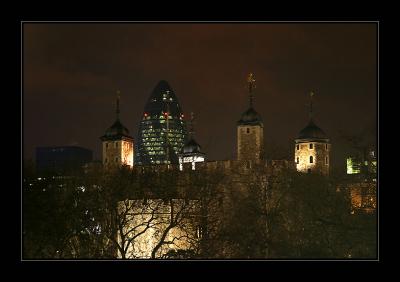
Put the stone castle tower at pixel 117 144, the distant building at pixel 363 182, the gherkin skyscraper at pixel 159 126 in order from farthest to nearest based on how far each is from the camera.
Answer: the gherkin skyscraper at pixel 159 126
the stone castle tower at pixel 117 144
the distant building at pixel 363 182

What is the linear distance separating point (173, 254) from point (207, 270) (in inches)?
454

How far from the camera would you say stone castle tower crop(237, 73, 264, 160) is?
170 ft

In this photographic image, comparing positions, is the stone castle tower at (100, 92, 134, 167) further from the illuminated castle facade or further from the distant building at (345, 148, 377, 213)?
the distant building at (345, 148, 377, 213)

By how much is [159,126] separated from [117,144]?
62.7 m

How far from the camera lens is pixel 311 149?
56.4 metres

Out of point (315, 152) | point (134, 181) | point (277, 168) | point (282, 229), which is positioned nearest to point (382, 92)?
point (282, 229)

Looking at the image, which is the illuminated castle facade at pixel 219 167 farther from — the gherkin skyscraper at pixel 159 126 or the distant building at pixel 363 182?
the gherkin skyscraper at pixel 159 126

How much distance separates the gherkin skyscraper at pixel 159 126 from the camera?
113 m

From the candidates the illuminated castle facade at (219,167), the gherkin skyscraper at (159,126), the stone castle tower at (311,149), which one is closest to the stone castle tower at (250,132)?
the illuminated castle facade at (219,167)

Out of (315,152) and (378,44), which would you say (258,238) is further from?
(315,152)

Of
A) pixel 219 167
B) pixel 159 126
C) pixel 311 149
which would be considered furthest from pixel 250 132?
pixel 159 126

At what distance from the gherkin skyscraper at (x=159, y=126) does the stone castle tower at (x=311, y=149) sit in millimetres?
50876

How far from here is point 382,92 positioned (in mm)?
14219

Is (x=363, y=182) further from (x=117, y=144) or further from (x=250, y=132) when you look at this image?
(x=117, y=144)
